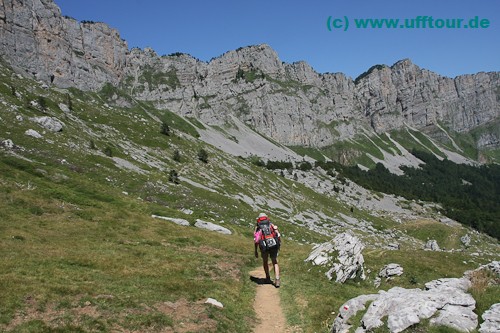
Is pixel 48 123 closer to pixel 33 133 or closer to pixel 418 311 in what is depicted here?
pixel 33 133

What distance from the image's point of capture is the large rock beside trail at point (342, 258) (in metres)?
24.9

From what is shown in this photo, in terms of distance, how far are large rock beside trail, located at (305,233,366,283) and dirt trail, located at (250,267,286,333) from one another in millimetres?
4755

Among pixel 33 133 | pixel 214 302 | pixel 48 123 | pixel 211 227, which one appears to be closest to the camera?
pixel 214 302

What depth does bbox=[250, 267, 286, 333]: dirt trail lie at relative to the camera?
16.2 m

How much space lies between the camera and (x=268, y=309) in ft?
61.5

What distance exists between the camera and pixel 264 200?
366ft

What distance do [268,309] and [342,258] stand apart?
8.73 meters

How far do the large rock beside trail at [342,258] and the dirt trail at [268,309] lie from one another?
476cm

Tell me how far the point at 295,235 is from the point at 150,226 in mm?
38199

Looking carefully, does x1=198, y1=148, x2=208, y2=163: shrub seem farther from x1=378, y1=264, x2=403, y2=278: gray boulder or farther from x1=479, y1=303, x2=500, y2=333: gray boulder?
x1=479, y1=303, x2=500, y2=333: gray boulder

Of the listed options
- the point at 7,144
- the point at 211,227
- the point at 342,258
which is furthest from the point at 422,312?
the point at 7,144

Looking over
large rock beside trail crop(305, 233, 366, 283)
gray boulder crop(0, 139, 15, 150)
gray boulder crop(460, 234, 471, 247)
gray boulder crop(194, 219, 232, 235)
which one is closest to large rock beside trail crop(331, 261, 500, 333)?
large rock beside trail crop(305, 233, 366, 283)

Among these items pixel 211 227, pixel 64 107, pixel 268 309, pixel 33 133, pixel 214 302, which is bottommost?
pixel 268 309

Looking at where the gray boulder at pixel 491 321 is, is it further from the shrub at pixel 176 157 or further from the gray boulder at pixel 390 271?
the shrub at pixel 176 157
